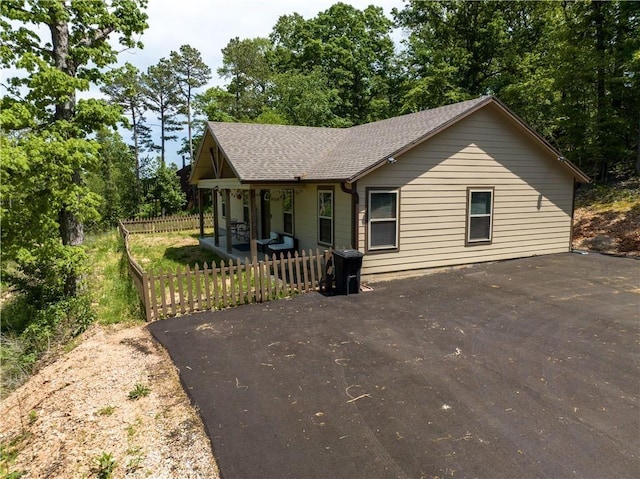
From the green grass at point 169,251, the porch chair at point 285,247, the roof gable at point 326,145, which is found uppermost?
the roof gable at point 326,145

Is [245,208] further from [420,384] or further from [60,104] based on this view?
[420,384]

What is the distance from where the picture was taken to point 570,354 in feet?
20.0

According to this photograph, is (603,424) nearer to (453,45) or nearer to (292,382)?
(292,382)

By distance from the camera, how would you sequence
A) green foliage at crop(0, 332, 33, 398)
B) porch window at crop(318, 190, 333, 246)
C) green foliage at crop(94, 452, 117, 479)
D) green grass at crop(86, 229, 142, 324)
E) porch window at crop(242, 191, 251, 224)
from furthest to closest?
porch window at crop(242, 191, 251, 224)
porch window at crop(318, 190, 333, 246)
green grass at crop(86, 229, 142, 324)
green foliage at crop(0, 332, 33, 398)
green foliage at crop(94, 452, 117, 479)

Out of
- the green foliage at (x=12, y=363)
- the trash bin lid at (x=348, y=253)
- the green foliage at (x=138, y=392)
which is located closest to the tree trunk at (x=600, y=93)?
the trash bin lid at (x=348, y=253)

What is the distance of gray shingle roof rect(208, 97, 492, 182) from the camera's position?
1114cm

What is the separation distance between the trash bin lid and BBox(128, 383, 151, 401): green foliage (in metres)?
5.41

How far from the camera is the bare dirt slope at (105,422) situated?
390 cm

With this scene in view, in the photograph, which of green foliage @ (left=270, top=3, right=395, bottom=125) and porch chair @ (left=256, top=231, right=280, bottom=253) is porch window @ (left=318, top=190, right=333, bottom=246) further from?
green foliage @ (left=270, top=3, right=395, bottom=125)

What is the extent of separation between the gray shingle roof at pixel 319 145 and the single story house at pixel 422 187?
6 cm

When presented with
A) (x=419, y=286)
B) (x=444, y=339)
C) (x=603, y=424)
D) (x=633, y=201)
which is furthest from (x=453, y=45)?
(x=603, y=424)

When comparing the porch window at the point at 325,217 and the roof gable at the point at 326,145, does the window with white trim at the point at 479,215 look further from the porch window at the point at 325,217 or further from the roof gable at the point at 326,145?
the porch window at the point at 325,217

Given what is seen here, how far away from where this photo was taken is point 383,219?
10.8 m

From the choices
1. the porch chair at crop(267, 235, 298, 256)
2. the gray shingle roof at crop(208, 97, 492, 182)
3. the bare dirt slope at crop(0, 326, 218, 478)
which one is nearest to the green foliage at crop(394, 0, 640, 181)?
the gray shingle roof at crop(208, 97, 492, 182)
